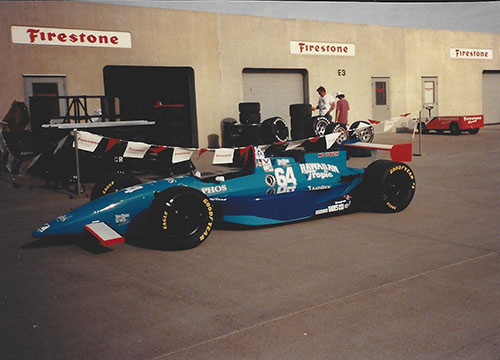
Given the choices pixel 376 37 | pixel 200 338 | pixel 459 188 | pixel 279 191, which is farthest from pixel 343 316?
pixel 376 37

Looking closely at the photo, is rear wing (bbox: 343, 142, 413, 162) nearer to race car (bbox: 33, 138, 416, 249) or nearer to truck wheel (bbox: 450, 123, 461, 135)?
race car (bbox: 33, 138, 416, 249)

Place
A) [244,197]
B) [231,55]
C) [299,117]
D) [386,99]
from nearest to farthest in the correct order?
[244,197], [299,117], [231,55], [386,99]

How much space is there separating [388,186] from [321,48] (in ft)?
50.4

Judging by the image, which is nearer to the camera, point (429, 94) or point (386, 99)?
point (386, 99)

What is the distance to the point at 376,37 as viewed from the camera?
74.8 ft

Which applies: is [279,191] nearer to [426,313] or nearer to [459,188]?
[426,313]

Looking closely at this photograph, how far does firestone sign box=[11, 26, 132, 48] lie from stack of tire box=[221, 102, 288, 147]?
14.2 ft

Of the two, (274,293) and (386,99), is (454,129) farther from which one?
(274,293)

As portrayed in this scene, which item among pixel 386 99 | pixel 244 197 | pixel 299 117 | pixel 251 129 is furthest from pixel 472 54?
pixel 244 197

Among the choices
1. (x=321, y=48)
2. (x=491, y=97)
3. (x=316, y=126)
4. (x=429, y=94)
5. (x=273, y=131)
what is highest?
(x=321, y=48)

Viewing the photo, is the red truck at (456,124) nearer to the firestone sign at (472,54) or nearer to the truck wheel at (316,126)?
the firestone sign at (472,54)

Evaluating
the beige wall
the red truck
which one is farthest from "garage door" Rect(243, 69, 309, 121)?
the red truck

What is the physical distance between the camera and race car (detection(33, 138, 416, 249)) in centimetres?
533

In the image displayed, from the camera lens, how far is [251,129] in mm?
17047
